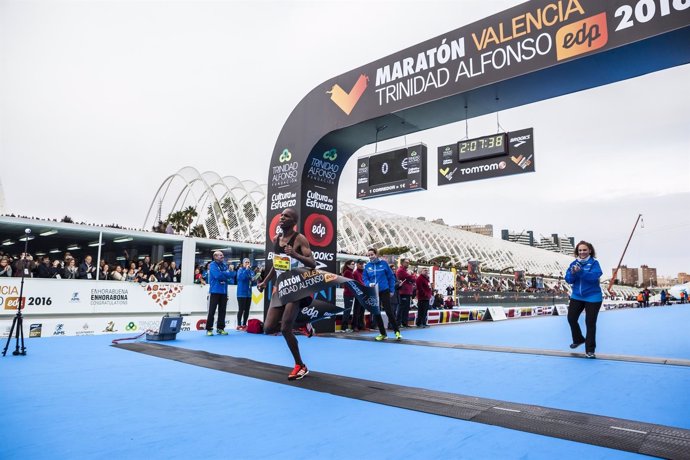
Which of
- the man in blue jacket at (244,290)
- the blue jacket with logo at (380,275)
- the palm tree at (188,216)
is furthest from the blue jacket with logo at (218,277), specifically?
the palm tree at (188,216)

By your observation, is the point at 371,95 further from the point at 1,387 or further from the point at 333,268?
the point at 1,387

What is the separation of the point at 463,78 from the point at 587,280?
443 cm

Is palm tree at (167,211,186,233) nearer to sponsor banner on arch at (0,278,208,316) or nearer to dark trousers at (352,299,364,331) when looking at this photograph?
sponsor banner on arch at (0,278,208,316)

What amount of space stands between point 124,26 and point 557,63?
1080 cm

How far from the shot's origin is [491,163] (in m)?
8.89

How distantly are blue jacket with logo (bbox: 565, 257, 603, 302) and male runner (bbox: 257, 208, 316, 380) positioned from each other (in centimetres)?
452

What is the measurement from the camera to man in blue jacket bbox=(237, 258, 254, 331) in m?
11.6

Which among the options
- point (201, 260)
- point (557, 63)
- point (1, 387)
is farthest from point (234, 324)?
point (557, 63)

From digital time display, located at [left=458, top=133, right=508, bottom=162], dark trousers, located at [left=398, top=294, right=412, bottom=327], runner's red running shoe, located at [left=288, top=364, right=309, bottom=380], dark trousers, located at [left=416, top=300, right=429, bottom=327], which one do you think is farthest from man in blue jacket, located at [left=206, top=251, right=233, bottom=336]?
dark trousers, located at [left=416, top=300, right=429, bottom=327]

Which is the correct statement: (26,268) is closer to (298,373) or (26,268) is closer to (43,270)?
(43,270)

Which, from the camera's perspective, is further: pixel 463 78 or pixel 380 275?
pixel 380 275

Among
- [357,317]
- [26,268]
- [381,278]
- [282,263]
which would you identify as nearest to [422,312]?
[357,317]

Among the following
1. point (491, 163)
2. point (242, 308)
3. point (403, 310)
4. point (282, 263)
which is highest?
point (491, 163)

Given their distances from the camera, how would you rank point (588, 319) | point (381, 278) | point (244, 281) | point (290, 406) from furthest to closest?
1. point (244, 281)
2. point (381, 278)
3. point (588, 319)
4. point (290, 406)
